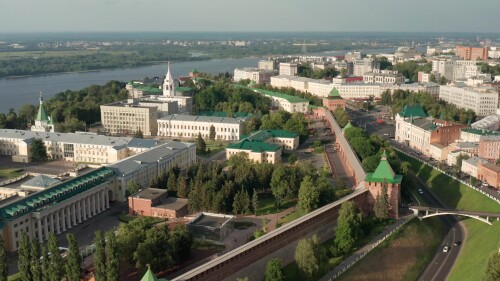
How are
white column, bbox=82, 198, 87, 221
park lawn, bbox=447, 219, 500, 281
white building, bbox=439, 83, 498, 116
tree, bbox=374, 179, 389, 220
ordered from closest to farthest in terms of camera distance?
1. park lawn, bbox=447, 219, 500, 281
2. tree, bbox=374, 179, 389, 220
3. white column, bbox=82, 198, 87, 221
4. white building, bbox=439, 83, 498, 116

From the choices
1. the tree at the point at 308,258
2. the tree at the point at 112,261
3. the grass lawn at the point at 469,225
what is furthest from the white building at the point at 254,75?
the tree at the point at 112,261

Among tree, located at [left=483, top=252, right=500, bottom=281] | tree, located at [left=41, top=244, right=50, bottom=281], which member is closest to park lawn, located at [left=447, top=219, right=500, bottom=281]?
tree, located at [left=483, top=252, right=500, bottom=281]

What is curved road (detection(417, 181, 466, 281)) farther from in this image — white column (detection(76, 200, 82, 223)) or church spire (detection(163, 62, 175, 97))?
church spire (detection(163, 62, 175, 97))

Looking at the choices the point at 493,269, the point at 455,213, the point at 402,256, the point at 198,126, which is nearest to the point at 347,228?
the point at 402,256

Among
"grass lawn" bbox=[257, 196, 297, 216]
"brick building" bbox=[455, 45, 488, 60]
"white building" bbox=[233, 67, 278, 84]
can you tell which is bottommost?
"grass lawn" bbox=[257, 196, 297, 216]

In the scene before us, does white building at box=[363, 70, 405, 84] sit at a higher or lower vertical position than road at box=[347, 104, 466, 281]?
higher

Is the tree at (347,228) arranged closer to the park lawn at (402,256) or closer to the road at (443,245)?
the park lawn at (402,256)
